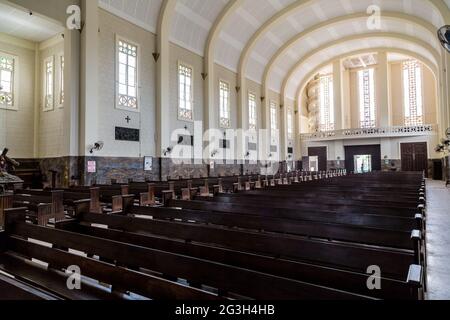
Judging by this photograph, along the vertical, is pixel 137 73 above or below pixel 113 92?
above

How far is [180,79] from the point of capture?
1302 centimetres

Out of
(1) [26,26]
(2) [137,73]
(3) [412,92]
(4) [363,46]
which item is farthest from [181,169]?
(3) [412,92]

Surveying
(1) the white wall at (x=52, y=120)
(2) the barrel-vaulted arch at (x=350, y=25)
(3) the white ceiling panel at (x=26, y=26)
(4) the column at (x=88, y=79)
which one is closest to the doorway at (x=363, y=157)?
(2) the barrel-vaulted arch at (x=350, y=25)

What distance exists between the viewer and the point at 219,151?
1500 centimetres

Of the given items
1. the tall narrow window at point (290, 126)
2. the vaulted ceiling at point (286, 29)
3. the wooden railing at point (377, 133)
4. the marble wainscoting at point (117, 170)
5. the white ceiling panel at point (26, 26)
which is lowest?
the marble wainscoting at point (117, 170)

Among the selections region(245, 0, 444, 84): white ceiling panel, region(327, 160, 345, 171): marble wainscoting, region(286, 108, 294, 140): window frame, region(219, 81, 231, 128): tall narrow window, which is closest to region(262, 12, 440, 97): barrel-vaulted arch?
region(245, 0, 444, 84): white ceiling panel

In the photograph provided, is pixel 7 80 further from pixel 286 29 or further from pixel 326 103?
pixel 326 103

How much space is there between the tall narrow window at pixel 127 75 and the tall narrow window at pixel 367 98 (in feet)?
64.8

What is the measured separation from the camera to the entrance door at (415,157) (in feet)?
67.3

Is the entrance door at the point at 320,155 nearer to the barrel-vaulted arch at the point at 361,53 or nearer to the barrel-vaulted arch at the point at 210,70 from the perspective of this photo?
the barrel-vaulted arch at the point at 361,53

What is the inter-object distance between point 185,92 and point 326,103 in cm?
1633

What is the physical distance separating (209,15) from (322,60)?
469 inches

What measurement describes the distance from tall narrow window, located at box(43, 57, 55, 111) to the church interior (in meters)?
0.07
